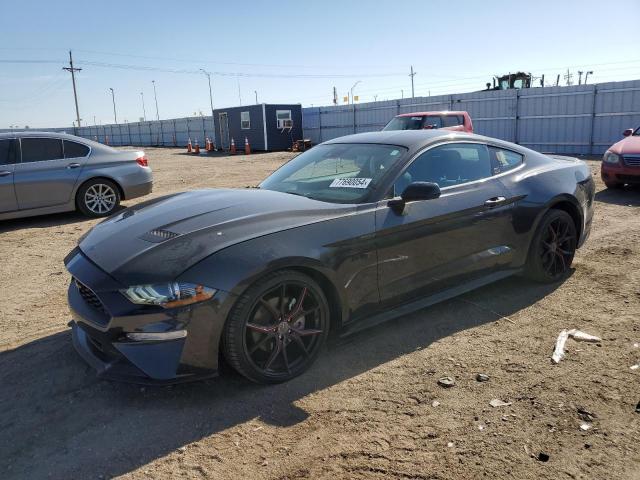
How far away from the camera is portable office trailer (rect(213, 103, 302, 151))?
29641mm

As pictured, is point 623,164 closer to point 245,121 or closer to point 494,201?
point 494,201

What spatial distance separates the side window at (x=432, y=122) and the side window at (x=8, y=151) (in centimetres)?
966

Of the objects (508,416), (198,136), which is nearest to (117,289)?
(508,416)

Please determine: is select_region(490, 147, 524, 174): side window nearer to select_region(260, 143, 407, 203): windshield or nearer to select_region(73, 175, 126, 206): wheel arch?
select_region(260, 143, 407, 203): windshield

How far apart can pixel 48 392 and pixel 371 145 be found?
2.94 meters

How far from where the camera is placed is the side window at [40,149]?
8438 millimetres

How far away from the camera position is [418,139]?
4211 millimetres

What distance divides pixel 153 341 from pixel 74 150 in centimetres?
718

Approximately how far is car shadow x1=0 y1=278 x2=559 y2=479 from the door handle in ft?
3.32

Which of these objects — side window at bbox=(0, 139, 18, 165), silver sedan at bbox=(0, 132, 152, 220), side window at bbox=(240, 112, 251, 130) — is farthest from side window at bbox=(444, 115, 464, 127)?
side window at bbox=(240, 112, 251, 130)

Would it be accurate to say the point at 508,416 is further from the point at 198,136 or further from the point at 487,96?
the point at 198,136

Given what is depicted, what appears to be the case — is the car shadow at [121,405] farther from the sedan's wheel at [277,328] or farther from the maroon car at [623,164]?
the maroon car at [623,164]

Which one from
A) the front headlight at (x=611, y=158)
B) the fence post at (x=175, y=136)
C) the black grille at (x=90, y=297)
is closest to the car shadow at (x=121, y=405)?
the black grille at (x=90, y=297)

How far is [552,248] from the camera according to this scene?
4910 millimetres
